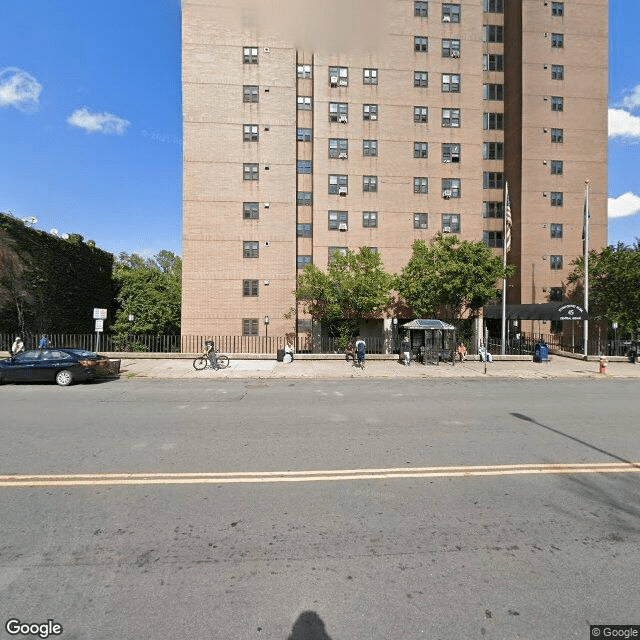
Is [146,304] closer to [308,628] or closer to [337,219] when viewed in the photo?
[337,219]

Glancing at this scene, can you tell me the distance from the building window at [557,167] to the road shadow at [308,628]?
133ft

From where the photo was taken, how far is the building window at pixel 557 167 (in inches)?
1316

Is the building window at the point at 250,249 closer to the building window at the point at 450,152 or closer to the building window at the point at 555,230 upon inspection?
the building window at the point at 450,152

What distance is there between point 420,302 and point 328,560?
2291 centimetres

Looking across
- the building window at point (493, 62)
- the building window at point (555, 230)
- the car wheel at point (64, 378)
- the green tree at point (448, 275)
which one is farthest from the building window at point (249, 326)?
the building window at point (493, 62)

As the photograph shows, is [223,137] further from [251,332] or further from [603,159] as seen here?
[603,159]

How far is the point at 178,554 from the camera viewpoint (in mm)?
3496

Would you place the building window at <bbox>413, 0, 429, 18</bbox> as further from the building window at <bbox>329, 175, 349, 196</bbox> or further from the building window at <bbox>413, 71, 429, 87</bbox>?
the building window at <bbox>329, 175, 349, 196</bbox>

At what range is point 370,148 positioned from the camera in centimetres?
2927

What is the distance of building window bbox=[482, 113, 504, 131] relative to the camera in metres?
35.8

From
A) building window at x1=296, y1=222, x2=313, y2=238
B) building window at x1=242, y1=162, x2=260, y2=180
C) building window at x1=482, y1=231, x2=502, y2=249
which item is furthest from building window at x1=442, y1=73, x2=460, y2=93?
building window at x1=242, y1=162, x2=260, y2=180

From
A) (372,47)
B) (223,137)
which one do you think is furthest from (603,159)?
(223,137)

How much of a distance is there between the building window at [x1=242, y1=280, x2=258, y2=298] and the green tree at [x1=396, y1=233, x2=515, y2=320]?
36.1 feet

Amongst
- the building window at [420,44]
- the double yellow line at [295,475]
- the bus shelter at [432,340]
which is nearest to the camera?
the double yellow line at [295,475]
